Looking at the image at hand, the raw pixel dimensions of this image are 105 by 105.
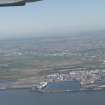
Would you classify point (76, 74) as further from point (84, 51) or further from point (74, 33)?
Result: point (74, 33)

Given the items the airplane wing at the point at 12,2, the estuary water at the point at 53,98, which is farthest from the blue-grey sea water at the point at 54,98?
the airplane wing at the point at 12,2

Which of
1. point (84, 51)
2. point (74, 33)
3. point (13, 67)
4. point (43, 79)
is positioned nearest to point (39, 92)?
point (43, 79)

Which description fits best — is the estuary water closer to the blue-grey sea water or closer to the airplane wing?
the blue-grey sea water

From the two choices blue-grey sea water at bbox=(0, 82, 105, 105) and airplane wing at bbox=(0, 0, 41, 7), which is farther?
blue-grey sea water at bbox=(0, 82, 105, 105)

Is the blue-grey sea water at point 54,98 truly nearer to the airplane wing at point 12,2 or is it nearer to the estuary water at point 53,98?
the estuary water at point 53,98

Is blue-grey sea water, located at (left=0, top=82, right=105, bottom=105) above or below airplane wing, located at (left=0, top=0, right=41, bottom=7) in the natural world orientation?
below

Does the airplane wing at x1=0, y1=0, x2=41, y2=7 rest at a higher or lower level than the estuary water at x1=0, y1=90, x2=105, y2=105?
higher

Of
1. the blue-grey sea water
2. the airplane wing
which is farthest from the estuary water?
the airplane wing

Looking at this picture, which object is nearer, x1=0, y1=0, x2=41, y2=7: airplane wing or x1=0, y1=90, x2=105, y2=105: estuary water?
x1=0, y1=0, x2=41, y2=7: airplane wing
